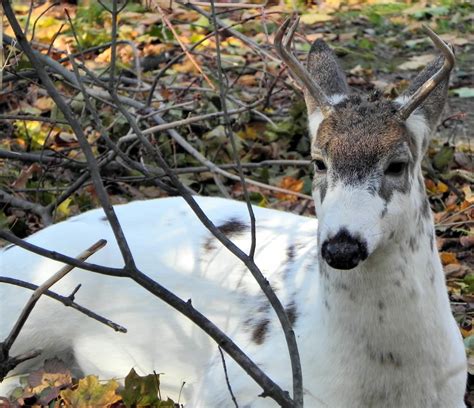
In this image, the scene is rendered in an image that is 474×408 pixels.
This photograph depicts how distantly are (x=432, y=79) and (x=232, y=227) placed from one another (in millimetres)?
1574

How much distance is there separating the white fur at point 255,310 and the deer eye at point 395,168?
8cm

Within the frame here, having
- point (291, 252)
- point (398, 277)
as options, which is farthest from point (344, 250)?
point (291, 252)

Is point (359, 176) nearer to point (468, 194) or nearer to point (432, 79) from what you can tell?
point (432, 79)

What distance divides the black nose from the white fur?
0.05m

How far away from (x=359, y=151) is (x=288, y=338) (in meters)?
0.69

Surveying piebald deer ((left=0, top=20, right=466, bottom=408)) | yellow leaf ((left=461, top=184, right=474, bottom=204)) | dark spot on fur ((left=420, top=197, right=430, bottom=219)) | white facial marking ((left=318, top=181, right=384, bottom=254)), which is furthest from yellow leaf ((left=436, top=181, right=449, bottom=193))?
white facial marking ((left=318, top=181, right=384, bottom=254))

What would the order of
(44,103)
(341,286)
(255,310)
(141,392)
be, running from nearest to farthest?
1. (341,286)
2. (141,392)
3. (255,310)
4. (44,103)

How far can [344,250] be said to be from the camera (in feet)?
9.74

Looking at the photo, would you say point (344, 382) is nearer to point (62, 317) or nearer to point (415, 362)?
point (415, 362)

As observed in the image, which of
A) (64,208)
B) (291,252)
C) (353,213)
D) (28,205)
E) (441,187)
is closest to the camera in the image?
(353,213)

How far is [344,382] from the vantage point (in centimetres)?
358

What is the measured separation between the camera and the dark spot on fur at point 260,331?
13.4 ft

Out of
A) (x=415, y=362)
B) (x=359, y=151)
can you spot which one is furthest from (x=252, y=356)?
(x=359, y=151)

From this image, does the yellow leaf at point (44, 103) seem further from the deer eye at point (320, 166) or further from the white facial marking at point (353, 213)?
the white facial marking at point (353, 213)
